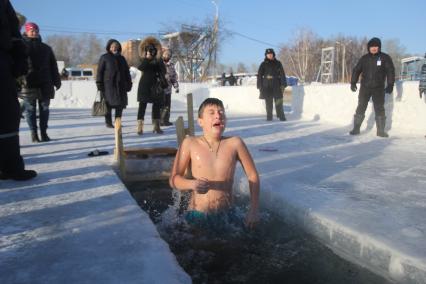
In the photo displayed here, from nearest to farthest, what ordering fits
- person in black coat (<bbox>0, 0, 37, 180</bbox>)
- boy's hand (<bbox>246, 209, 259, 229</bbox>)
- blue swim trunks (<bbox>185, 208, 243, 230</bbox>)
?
boy's hand (<bbox>246, 209, 259, 229</bbox>) → blue swim trunks (<bbox>185, 208, 243, 230</bbox>) → person in black coat (<bbox>0, 0, 37, 180</bbox>)

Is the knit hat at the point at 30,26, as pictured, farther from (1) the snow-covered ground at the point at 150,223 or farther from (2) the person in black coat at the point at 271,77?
(2) the person in black coat at the point at 271,77

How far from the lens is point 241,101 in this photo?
1473cm

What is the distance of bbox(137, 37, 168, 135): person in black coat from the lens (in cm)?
717

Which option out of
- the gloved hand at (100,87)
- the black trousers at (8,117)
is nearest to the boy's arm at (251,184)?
the black trousers at (8,117)

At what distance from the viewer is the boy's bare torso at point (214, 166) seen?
2971 mm

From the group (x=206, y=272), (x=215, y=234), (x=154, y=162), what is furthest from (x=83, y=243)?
(x=154, y=162)

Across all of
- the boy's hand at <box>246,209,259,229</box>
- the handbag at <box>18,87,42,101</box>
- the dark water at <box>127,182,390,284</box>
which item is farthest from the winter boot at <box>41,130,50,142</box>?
the boy's hand at <box>246,209,259,229</box>

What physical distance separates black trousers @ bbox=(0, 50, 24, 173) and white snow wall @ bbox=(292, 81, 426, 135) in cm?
676

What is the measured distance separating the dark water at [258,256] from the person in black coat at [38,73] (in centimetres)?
348

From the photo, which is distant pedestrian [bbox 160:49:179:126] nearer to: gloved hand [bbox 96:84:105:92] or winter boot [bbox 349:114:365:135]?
gloved hand [bbox 96:84:105:92]

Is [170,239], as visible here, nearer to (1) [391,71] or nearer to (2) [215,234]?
(2) [215,234]

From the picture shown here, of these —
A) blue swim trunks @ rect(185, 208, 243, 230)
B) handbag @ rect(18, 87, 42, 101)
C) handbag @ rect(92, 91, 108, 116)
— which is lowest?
blue swim trunks @ rect(185, 208, 243, 230)

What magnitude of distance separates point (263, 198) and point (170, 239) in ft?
3.53

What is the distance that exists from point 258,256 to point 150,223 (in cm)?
72
